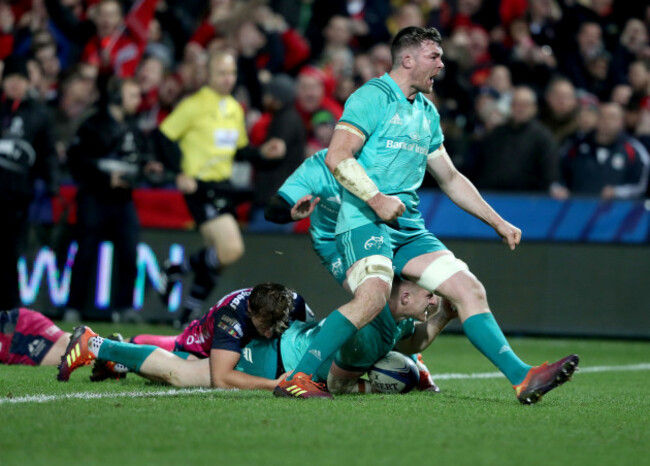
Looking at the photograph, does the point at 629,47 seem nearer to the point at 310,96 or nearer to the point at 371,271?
the point at 310,96

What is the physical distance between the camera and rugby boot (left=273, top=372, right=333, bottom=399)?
5.98m

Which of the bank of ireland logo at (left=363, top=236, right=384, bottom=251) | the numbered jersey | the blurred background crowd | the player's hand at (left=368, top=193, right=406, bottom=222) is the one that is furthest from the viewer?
the blurred background crowd

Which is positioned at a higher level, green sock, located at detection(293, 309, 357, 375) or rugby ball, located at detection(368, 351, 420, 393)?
green sock, located at detection(293, 309, 357, 375)

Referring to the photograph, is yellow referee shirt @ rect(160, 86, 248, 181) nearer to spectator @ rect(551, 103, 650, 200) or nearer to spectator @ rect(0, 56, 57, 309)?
spectator @ rect(0, 56, 57, 309)

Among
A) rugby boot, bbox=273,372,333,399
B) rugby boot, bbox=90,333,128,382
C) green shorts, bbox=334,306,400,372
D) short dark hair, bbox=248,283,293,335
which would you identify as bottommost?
rugby boot, bbox=90,333,128,382

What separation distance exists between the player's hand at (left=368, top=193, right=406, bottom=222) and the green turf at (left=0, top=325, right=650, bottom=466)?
997mm

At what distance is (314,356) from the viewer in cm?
597

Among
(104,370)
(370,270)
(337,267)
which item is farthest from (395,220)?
(104,370)

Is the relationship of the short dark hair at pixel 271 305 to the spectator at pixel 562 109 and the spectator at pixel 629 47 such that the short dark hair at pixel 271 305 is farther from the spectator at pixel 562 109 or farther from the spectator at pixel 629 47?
the spectator at pixel 629 47

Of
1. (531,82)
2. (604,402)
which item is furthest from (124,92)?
(604,402)

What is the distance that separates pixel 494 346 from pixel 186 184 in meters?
5.52

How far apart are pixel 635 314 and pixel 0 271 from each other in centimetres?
647

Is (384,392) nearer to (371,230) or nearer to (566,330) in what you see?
(371,230)

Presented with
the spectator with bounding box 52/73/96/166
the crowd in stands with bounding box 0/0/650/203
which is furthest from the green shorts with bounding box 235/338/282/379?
the spectator with bounding box 52/73/96/166
